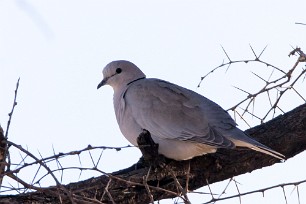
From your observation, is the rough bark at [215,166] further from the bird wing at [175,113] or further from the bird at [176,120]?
the bird wing at [175,113]

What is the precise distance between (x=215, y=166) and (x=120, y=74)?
78.1 inches

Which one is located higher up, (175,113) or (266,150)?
(175,113)

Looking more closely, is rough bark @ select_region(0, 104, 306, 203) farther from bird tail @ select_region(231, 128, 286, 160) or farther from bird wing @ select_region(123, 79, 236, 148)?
bird wing @ select_region(123, 79, 236, 148)

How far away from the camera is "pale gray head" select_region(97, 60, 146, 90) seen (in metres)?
6.67

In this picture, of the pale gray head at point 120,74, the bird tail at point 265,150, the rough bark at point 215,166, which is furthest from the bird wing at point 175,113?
the pale gray head at point 120,74

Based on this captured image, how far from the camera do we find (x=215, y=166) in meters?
4.96

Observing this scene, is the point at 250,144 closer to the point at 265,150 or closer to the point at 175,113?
the point at 265,150

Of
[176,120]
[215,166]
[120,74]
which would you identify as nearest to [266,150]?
[215,166]

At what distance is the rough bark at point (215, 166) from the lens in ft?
15.4

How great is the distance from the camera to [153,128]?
5574 millimetres

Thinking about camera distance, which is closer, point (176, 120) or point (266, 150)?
point (266, 150)

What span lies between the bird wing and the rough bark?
20cm

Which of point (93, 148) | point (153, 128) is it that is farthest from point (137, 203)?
point (93, 148)

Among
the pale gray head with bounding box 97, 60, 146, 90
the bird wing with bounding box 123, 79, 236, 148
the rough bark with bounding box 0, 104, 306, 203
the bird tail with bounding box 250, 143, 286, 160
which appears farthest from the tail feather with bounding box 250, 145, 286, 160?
the pale gray head with bounding box 97, 60, 146, 90
